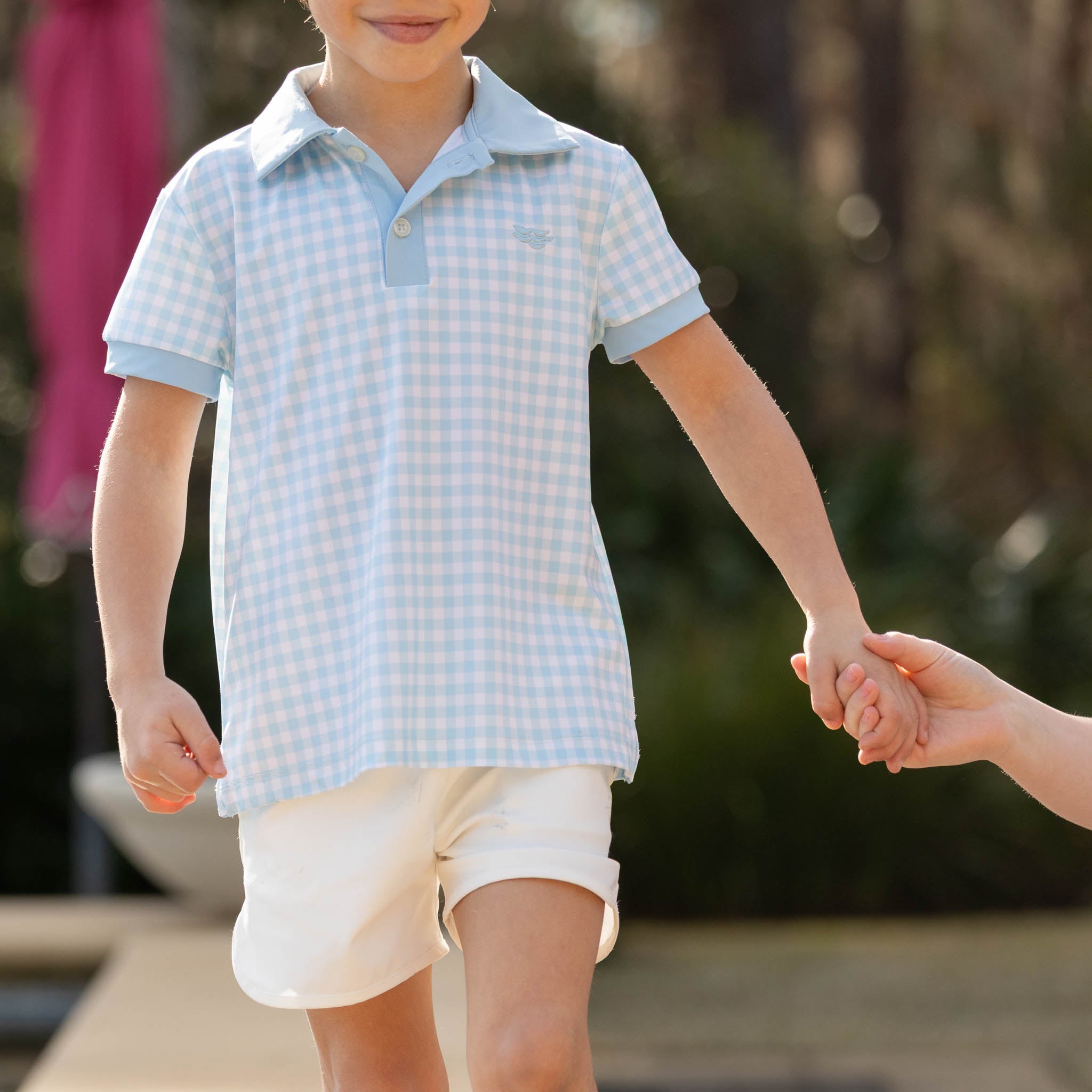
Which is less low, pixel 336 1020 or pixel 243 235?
pixel 243 235

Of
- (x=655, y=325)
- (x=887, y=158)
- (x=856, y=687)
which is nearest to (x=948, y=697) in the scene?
(x=856, y=687)

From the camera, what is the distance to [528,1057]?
71.4 inches

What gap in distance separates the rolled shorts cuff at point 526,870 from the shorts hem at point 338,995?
0.06 m

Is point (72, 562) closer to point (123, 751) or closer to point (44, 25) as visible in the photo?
point (44, 25)

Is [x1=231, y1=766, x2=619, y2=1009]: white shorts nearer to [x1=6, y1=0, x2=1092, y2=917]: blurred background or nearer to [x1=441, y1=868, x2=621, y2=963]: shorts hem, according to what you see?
[x1=441, y1=868, x2=621, y2=963]: shorts hem

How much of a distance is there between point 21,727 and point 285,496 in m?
5.02

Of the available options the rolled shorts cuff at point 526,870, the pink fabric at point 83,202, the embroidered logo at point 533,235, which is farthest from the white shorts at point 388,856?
the pink fabric at point 83,202

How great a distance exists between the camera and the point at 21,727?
21.8 ft

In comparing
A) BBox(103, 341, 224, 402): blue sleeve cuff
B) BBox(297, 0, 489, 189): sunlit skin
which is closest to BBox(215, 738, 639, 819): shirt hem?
BBox(103, 341, 224, 402): blue sleeve cuff

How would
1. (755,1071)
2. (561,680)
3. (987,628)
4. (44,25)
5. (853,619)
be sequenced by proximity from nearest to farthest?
1. (561,680)
2. (853,619)
3. (755,1071)
4. (44,25)
5. (987,628)

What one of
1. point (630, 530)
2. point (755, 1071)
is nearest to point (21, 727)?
point (630, 530)

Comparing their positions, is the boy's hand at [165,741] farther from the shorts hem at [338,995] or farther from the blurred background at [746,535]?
the blurred background at [746,535]

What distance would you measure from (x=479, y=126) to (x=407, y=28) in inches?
5.9

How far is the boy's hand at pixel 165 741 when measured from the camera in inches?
75.8
